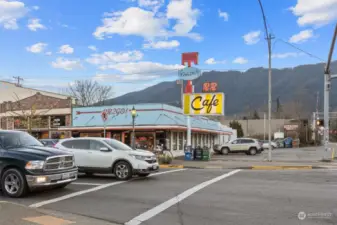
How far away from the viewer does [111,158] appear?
1387cm

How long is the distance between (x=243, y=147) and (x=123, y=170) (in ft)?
84.9

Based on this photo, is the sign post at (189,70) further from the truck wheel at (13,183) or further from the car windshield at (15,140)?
the truck wheel at (13,183)

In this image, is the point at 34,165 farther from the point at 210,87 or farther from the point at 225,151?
the point at 225,151

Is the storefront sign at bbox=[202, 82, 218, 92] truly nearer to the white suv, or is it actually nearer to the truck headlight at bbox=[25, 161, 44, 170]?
the white suv

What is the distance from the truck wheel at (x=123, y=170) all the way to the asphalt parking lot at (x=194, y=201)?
51 cm

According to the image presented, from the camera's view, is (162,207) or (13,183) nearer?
(162,207)

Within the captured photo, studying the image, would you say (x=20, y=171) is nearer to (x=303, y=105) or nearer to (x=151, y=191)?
(x=151, y=191)

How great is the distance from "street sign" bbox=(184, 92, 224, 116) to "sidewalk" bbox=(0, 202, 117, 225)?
778 inches

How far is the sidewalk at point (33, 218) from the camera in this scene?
677 centimetres

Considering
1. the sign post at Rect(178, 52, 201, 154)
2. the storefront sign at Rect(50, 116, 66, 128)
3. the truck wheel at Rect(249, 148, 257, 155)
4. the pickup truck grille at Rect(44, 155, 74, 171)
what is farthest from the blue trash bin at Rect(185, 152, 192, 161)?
the storefront sign at Rect(50, 116, 66, 128)

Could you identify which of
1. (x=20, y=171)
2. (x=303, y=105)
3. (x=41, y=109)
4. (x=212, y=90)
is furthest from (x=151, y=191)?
(x=303, y=105)

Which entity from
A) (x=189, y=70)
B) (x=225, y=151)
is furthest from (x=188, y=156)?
(x=225, y=151)

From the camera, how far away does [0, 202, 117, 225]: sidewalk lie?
266 inches

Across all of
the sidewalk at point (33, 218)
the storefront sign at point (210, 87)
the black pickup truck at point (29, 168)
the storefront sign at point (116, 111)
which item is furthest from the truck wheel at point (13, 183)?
the storefront sign at point (116, 111)
